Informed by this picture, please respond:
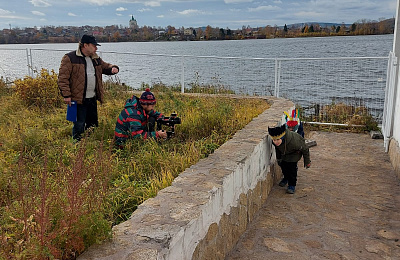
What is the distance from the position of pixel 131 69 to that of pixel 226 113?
678 cm

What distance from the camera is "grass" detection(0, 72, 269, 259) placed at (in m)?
2.29

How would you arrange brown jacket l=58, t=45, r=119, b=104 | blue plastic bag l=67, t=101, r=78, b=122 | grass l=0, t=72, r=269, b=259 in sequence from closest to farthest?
grass l=0, t=72, r=269, b=259, brown jacket l=58, t=45, r=119, b=104, blue plastic bag l=67, t=101, r=78, b=122

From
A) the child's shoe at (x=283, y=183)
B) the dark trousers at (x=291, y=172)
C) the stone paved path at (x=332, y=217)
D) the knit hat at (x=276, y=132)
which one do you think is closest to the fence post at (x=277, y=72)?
the stone paved path at (x=332, y=217)

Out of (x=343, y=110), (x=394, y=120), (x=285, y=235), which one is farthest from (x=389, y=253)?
(x=343, y=110)

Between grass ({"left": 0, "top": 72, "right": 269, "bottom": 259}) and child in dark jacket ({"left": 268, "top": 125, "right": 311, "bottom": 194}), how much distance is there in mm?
747

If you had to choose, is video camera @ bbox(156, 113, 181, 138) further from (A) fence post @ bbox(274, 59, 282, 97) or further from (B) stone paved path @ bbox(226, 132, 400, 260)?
(A) fence post @ bbox(274, 59, 282, 97)

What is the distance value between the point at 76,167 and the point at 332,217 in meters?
3.45

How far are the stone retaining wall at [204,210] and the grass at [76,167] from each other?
0.57ft

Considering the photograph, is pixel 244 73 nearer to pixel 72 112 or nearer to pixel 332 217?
pixel 72 112

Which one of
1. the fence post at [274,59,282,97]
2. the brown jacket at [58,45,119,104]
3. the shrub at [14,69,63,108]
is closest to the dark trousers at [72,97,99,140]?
the brown jacket at [58,45,119,104]

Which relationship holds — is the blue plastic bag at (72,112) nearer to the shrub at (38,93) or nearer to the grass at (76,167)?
the grass at (76,167)

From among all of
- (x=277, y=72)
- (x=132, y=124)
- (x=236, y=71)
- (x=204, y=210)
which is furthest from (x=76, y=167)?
(x=236, y=71)

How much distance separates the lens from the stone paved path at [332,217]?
13.0 ft

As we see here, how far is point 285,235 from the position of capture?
4273mm
